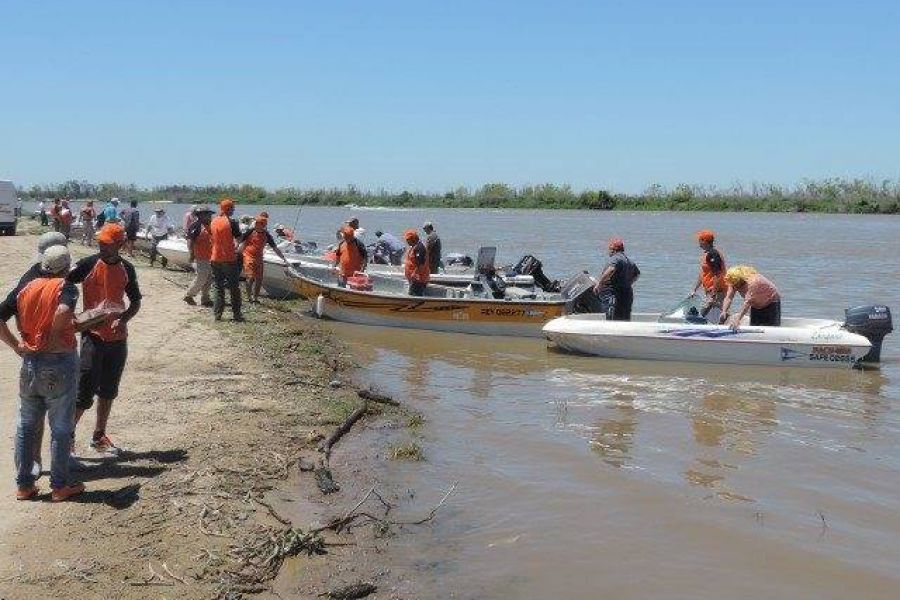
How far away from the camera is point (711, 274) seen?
1309 cm

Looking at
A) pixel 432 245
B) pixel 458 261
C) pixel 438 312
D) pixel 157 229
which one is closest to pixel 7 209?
pixel 157 229

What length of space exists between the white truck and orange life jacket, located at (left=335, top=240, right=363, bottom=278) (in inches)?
730

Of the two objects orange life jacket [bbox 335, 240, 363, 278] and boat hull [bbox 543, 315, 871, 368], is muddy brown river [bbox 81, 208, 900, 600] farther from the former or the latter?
orange life jacket [bbox 335, 240, 363, 278]

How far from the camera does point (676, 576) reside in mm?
5688

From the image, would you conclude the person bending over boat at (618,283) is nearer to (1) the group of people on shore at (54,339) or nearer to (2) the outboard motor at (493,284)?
(2) the outboard motor at (493,284)

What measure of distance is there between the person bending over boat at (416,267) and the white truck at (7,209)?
20.1 m

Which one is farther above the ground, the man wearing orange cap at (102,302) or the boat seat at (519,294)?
the man wearing orange cap at (102,302)

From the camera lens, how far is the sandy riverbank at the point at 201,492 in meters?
5.02

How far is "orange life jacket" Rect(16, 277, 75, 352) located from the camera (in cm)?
545

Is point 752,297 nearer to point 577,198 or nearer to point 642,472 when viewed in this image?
point 642,472

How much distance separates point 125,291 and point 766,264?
86.4 feet

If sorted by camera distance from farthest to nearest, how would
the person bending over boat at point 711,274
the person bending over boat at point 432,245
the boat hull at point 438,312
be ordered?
the person bending over boat at point 432,245 < the boat hull at point 438,312 < the person bending over boat at point 711,274

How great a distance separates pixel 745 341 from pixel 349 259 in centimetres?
697

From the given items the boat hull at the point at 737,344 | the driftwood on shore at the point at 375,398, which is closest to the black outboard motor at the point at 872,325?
the boat hull at the point at 737,344
